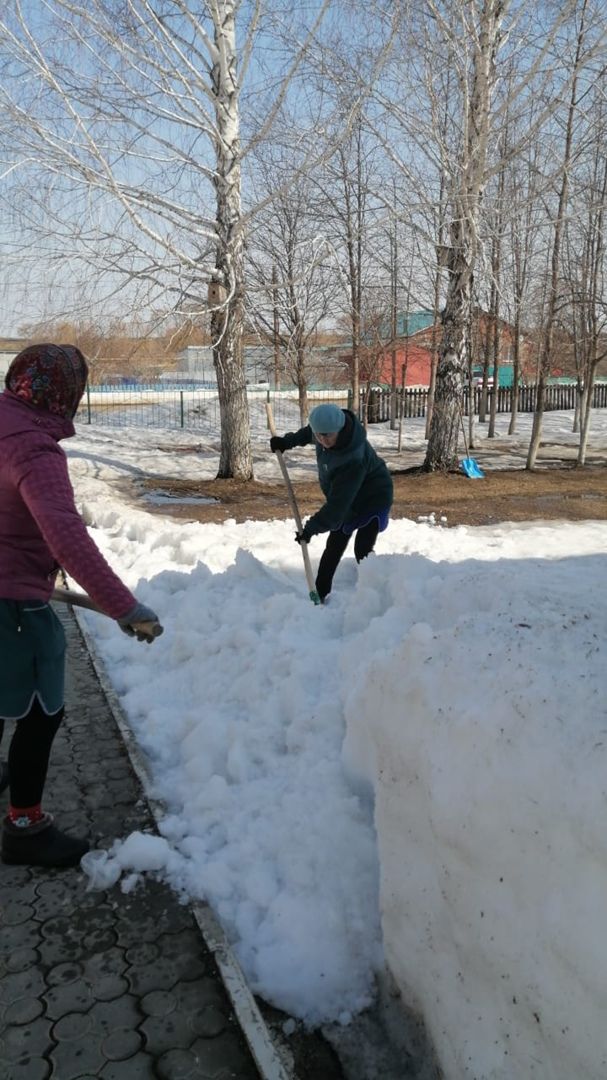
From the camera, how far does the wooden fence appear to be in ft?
96.2

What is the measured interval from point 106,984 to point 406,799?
44.0 inches

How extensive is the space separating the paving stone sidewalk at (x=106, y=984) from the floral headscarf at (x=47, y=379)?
1.74 metres

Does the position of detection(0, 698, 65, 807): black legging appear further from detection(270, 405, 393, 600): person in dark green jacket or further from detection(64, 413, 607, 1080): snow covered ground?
detection(270, 405, 393, 600): person in dark green jacket

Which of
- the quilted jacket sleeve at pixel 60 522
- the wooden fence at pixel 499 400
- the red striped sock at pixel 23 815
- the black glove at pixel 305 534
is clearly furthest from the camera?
the wooden fence at pixel 499 400

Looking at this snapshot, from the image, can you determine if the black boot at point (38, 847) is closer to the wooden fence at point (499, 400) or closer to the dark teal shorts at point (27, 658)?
the dark teal shorts at point (27, 658)

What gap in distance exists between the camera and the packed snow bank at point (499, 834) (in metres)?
1.64

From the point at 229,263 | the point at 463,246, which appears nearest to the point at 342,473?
the point at 229,263

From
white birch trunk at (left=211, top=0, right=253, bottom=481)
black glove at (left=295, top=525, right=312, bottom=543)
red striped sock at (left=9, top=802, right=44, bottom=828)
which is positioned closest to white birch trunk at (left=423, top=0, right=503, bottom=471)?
white birch trunk at (left=211, top=0, right=253, bottom=481)

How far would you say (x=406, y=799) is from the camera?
223cm

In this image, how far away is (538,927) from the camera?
5.59 feet

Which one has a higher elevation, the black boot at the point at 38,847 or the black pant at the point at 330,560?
the black pant at the point at 330,560

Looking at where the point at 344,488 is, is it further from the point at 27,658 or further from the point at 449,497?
the point at 449,497

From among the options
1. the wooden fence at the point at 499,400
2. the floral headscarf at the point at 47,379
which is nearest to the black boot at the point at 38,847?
the floral headscarf at the point at 47,379

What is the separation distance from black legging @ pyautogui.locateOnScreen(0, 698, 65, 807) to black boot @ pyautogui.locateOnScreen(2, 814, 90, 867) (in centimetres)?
10
